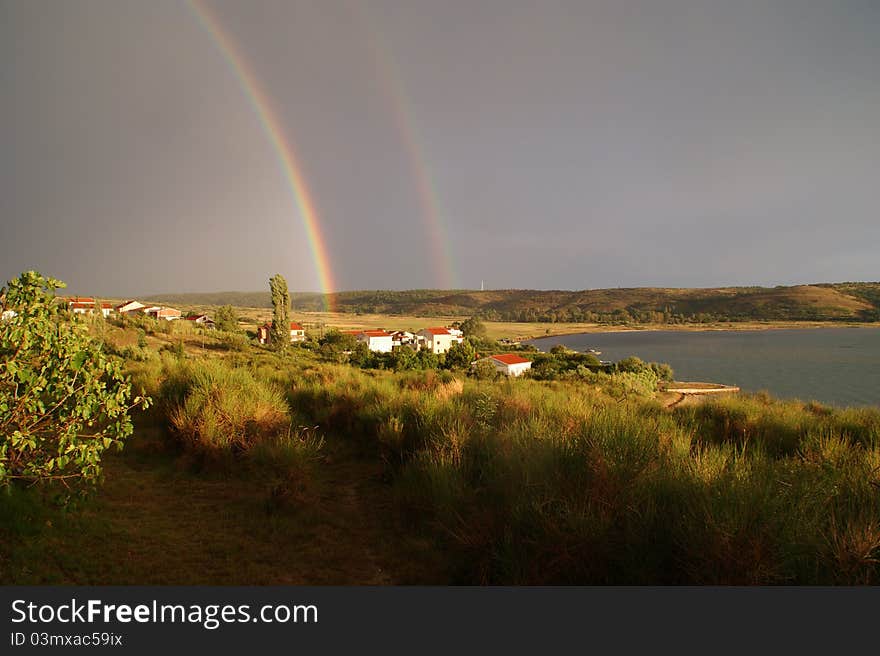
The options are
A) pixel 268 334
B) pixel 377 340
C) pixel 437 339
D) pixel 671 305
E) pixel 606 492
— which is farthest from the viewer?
pixel 671 305

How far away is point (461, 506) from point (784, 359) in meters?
85.0

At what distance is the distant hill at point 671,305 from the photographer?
131750mm

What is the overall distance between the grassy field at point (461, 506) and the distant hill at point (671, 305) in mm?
108359

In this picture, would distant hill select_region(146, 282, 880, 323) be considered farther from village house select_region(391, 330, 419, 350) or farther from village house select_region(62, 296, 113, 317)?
village house select_region(62, 296, 113, 317)

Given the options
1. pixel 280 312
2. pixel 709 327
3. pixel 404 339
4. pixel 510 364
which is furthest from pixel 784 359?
pixel 280 312

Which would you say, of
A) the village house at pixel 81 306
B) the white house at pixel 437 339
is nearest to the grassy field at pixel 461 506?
the village house at pixel 81 306

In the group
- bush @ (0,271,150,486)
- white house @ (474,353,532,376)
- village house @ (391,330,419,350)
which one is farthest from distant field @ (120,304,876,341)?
bush @ (0,271,150,486)

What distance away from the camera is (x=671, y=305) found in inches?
6467

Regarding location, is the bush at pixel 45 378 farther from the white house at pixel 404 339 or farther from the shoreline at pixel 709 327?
the shoreline at pixel 709 327

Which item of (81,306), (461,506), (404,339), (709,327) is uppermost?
(81,306)

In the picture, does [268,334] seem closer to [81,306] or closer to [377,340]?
[377,340]

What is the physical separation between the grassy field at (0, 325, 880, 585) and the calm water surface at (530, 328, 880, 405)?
32.7m

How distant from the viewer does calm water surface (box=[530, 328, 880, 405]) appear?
47.4m

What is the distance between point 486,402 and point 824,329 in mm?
151090
